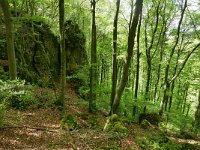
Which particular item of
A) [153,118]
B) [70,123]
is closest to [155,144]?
[70,123]

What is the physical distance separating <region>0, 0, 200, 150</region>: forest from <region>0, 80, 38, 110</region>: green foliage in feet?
0.10

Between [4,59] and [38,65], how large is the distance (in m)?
2.93

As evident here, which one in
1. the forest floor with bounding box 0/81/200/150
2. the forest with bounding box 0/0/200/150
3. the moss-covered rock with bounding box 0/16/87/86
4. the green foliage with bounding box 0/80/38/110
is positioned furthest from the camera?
the moss-covered rock with bounding box 0/16/87/86

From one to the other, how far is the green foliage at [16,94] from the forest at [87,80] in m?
0.03

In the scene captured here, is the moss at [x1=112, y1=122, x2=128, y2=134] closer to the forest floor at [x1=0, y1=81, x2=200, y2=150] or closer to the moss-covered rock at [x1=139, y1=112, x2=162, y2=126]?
the forest floor at [x1=0, y1=81, x2=200, y2=150]

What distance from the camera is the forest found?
27.5 ft

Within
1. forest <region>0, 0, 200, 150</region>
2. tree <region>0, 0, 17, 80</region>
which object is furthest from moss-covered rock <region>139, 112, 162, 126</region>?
tree <region>0, 0, 17, 80</region>

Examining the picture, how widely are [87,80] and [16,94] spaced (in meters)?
7.45

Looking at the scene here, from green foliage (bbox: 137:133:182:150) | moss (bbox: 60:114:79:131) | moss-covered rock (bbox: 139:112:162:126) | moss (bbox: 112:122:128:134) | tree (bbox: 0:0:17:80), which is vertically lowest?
moss-covered rock (bbox: 139:112:162:126)

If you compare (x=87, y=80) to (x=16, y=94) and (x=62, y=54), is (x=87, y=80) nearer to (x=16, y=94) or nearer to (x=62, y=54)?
(x=62, y=54)

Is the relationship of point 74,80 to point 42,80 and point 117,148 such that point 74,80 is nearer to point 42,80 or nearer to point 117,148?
point 42,80

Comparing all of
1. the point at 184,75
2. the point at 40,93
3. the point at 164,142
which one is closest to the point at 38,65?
A: the point at 40,93

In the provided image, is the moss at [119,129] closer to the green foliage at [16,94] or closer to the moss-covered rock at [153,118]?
the green foliage at [16,94]

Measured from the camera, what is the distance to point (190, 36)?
1980 centimetres
